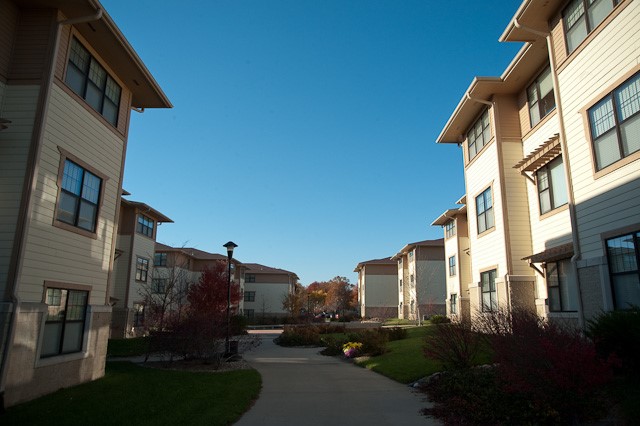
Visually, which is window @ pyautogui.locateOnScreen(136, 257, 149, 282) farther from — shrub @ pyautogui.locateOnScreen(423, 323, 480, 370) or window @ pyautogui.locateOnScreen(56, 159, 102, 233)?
shrub @ pyautogui.locateOnScreen(423, 323, 480, 370)

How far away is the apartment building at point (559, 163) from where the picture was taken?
1019 centimetres

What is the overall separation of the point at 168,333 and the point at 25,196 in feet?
25.0

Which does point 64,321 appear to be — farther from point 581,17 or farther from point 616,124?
point 581,17

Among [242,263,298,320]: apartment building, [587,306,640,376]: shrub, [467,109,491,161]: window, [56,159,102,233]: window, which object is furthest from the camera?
[242,263,298,320]: apartment building

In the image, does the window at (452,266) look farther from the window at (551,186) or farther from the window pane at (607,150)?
the window pane at (607,150)

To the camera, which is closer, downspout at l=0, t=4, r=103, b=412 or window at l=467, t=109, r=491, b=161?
downspout at l=0, t=4, r=103, b=412

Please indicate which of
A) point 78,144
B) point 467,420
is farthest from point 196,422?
point 78,144

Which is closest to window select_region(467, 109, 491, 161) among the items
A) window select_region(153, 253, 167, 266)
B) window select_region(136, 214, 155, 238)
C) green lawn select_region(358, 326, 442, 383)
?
green lawn select_region(358, 326, 442, 383)

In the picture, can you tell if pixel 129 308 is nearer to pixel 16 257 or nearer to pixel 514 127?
pixel 16 257

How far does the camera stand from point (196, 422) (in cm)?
792

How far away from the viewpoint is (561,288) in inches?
570

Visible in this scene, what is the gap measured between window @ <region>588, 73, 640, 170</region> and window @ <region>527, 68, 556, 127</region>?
431 cm

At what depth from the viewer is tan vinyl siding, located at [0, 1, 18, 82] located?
1077 centimetres

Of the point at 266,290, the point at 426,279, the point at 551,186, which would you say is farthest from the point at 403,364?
the point at 266,290
